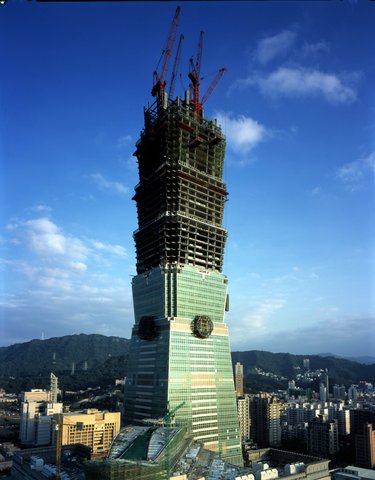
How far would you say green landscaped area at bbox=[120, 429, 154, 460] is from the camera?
7279cm

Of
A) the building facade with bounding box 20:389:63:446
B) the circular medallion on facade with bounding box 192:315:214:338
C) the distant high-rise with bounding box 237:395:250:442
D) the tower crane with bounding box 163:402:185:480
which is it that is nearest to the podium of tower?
the circular medallion on facade with bounding box 192:315:214:338

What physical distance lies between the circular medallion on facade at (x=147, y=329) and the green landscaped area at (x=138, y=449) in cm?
2672

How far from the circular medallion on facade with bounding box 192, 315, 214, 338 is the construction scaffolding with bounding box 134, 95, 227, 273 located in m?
13.2

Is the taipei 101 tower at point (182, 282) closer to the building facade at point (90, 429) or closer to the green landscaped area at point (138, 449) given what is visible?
the green landscaped area at point (138, 449)

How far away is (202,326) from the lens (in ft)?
343

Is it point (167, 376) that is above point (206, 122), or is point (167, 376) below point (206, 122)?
below

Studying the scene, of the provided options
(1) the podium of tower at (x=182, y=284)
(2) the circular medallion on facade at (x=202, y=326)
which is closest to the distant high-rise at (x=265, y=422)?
(1) the podium of tower at (x=182, y=284)

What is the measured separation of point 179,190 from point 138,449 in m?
61.0

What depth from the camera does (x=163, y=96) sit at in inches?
4857

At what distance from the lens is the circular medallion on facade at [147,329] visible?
344 feet

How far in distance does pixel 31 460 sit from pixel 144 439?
36618 millimetres

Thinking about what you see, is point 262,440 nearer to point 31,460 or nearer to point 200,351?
point 200,351

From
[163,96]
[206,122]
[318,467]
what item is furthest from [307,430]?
[163,96]

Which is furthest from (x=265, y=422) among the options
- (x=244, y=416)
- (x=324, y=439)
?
(x=324, y=439)
